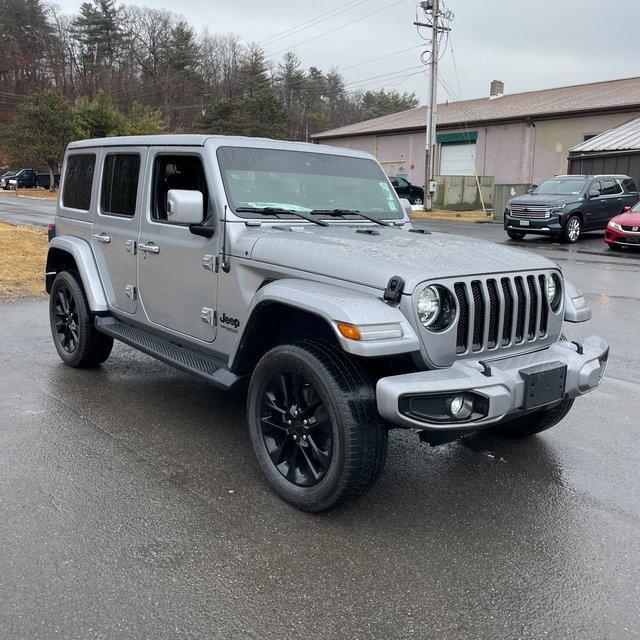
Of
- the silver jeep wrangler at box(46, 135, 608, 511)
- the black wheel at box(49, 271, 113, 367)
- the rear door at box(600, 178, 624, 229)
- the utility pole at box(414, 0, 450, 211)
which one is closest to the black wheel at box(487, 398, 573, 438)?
the silver jeep wrangler at box(46, 135, 608, 511)

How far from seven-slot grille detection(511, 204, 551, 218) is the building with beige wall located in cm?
1702

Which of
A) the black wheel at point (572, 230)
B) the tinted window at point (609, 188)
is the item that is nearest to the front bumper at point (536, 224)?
the black wheel at point (572, 230)

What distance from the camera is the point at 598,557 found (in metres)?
3.14

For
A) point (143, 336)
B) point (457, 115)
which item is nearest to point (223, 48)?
point (457, 115)

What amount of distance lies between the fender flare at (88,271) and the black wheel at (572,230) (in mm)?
15412

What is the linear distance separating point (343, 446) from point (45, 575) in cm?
143

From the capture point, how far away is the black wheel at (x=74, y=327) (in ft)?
18.4

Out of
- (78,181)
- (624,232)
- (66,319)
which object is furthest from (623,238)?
(66,319)

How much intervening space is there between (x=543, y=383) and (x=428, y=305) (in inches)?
27.9

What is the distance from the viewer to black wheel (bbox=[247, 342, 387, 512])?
3.15m

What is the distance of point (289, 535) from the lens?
3.26 meters

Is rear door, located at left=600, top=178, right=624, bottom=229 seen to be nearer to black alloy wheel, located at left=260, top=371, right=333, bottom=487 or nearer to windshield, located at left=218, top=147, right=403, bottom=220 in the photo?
windshield, located at left=218, top=147, right=403, bottom=220

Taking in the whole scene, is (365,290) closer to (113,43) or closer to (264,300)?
(264,300)

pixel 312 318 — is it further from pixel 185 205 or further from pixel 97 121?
pixel 97 121
